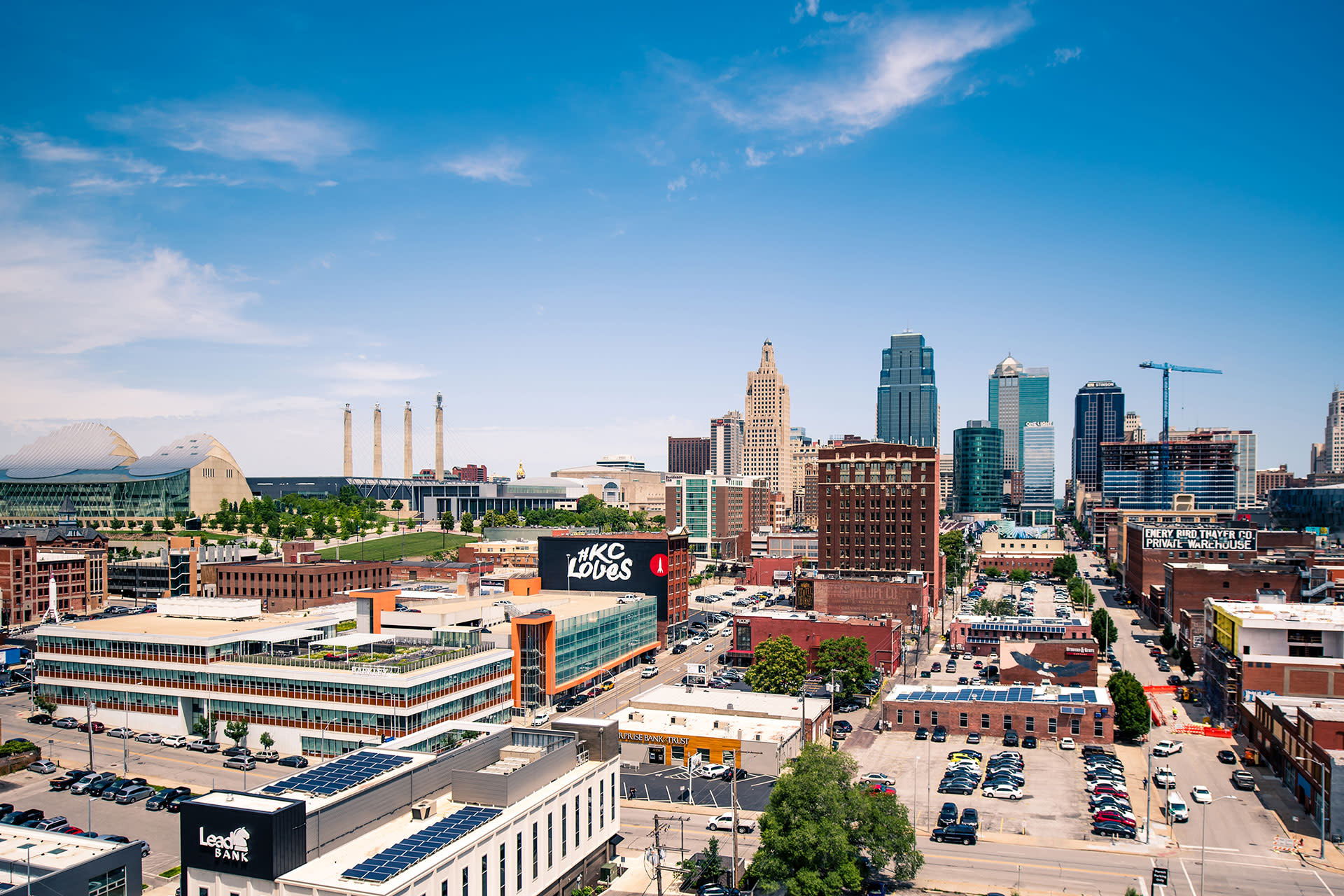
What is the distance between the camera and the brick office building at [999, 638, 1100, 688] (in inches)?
3110

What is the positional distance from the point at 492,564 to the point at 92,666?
91.2m

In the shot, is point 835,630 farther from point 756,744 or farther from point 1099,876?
point 1099,876

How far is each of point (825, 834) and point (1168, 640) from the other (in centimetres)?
7820

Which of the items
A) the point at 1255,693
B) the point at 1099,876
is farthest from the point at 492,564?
the point at 1099,876

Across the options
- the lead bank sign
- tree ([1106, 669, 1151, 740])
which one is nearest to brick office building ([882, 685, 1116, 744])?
tree ([1106, 669, 1151, 740])

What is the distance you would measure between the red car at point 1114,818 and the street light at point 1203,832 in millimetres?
2991

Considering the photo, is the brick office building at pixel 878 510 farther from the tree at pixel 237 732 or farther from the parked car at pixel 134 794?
the parked car at pixel 134 794

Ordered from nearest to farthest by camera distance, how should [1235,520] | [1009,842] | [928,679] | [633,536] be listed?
[1009,842], [928,679], [633,536], [1235,520]

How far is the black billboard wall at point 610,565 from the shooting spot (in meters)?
99.4

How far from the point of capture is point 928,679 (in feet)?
287

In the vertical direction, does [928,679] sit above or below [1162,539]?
below

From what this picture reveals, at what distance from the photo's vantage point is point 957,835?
47.1 meters

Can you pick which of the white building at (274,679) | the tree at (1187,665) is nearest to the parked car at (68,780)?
the white building at (274,679)

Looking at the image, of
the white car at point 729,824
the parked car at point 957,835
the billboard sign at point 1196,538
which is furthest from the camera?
the billboard sign at point 1196,538
